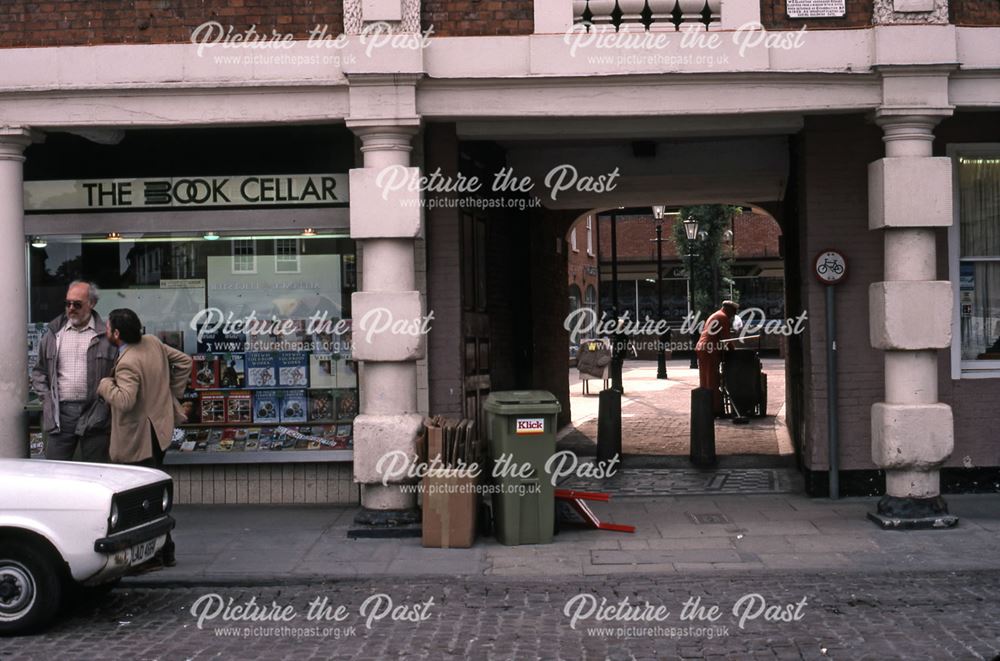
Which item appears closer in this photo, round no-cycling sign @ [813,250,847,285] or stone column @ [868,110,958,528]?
stone column @ [868,110,958,528]

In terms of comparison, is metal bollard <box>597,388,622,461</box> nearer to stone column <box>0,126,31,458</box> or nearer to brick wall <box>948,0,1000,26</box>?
brick wall <box>948,0,1000,26</box>

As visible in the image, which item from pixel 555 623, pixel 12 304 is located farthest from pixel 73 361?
pixel 555 623

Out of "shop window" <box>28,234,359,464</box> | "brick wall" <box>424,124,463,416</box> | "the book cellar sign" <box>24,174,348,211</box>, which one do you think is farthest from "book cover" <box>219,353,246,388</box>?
"brick wall" <box>424,124,463,416</box>

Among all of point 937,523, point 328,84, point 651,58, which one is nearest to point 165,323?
point 328,84

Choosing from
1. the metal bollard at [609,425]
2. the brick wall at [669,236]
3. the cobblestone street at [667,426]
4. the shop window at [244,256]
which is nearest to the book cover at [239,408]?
the shop window at [244,256]

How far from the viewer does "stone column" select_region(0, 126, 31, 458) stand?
30.7 ft

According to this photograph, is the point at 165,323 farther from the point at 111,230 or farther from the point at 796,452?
the point at 796,452

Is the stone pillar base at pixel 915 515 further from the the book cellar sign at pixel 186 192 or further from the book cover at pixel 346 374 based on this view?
the the book cellar sign at pixel 186 192

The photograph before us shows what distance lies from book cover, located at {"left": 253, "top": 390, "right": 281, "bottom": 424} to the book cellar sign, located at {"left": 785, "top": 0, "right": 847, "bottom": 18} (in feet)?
20.0

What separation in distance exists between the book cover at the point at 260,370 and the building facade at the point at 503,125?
852mm

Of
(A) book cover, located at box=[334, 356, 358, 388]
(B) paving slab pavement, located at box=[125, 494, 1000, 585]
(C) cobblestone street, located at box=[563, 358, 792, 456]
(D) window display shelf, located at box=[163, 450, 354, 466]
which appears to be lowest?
(B) paving slab pavement, located at box=[125, 494, 1000, 585]

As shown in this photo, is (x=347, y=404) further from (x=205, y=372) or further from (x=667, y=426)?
(x=667, y=426)

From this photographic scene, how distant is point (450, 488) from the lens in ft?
28.9

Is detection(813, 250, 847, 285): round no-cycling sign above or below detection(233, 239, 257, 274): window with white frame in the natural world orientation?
below
